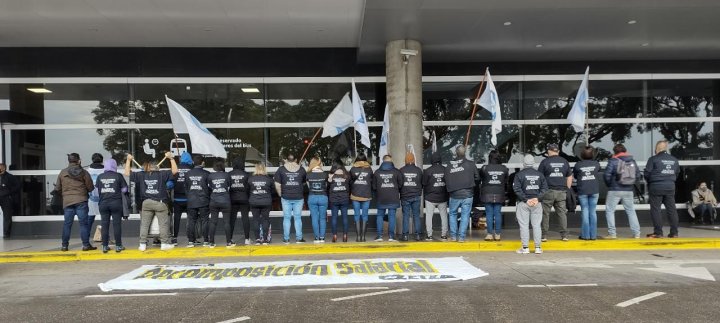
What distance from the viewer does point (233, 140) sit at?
13703 millimetres

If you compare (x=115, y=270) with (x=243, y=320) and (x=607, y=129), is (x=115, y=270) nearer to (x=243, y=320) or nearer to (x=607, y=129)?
(x=243, y=320)

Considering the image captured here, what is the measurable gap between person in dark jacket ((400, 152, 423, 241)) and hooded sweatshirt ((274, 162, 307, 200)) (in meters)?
2.16

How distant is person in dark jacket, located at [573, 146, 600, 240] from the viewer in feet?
35.7

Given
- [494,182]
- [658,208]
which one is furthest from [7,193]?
[658,208]

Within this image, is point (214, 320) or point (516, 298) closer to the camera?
point (214, 320)

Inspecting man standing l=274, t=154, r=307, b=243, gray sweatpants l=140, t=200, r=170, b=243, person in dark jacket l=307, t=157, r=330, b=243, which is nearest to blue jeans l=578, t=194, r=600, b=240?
person in dark jacket l=307, t=157, r=330, b=243

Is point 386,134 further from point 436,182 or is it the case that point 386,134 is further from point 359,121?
point 436,182

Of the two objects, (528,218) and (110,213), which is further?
(110,213)

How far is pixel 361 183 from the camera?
35.6 feet

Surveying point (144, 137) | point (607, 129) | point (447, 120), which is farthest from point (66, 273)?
point (607, 129)

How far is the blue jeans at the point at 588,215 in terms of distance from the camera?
10969 millimetres

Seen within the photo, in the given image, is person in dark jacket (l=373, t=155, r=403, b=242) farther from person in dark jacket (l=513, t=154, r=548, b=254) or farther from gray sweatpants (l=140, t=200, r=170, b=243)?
gray sweatpants (l=140, t=200, r=170, b=243)

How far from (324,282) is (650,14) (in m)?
8.78

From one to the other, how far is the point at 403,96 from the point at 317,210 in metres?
3.48
